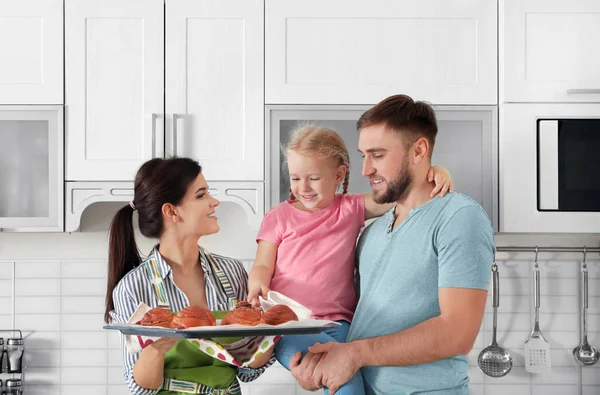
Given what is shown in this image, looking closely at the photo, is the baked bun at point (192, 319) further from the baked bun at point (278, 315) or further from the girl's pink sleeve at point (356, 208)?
the girl's pink sleeve at point (356, 208)

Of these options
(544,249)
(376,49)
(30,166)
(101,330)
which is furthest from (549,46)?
(101,330)

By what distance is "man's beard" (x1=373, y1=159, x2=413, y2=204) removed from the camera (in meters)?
1.86

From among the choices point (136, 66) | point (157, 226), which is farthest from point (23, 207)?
point (157, 226)

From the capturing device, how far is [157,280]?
6.66ft

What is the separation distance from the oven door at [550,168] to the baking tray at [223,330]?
1193 millimetres

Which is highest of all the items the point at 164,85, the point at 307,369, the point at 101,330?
the point at 164,85

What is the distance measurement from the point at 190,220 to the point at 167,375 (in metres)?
0.38

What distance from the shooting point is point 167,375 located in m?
1.94

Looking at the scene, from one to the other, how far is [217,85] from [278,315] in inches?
45.2

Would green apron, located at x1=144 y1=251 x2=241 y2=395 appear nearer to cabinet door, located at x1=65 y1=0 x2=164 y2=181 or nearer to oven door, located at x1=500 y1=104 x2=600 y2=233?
cabinet door, located at x1=65 y1=0 x2=164 y2=181

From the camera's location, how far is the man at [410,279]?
67.6 inches

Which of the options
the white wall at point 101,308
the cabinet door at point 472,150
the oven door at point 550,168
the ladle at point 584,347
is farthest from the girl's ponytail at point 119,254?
the ladle at point 584,347

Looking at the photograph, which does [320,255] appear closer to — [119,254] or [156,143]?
[119,254]

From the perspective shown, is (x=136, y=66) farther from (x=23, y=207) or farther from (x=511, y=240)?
(x=511, y=240)
